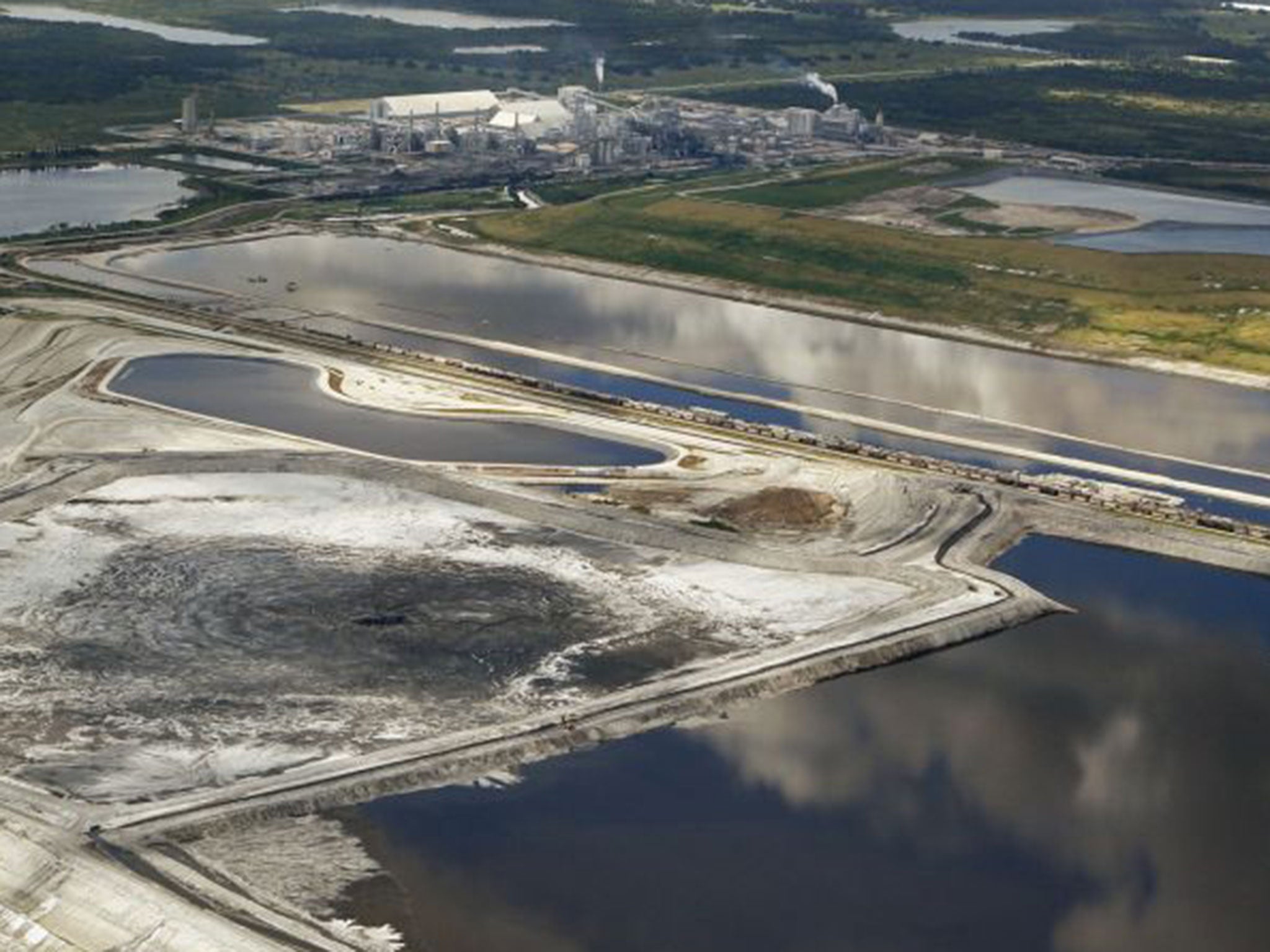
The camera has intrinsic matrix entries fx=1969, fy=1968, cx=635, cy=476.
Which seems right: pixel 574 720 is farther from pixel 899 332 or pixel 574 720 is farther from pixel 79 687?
pixel 899 332

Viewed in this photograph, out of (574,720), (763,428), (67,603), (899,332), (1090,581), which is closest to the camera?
(574,720)

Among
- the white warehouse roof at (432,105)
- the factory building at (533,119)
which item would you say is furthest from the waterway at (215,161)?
the factory building at (533,119)

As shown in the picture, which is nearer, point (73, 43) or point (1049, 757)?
point (1049, 757)

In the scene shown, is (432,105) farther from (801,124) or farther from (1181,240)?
(1181,240)

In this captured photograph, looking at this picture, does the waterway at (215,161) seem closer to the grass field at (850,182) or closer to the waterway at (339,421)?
the grass field at (850,182)

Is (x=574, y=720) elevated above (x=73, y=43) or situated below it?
below

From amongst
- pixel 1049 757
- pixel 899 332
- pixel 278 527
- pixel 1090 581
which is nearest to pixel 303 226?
pixel 899 332

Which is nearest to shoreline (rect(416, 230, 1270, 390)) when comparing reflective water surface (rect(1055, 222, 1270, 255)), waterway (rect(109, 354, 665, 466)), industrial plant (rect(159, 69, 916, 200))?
reflective water surface (rect(1055, 222, 1270, 255))

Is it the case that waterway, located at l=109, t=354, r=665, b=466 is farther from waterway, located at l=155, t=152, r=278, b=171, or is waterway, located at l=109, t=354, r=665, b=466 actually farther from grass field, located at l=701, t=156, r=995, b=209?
waterway, located at l=155, t=152, r=278, b=171
